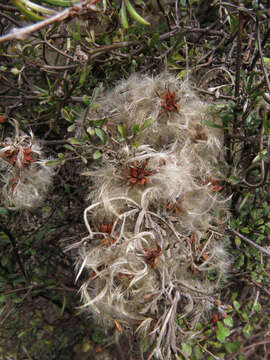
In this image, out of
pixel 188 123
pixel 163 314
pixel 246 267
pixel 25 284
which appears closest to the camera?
pixel 163 314

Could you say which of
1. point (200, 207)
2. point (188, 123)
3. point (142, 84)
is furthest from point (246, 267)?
point (142, 84)

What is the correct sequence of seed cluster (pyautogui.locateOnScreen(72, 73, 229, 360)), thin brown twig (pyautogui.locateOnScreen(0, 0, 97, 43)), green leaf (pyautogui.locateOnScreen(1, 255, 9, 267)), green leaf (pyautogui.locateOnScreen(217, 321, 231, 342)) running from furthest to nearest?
1. green leaf (pyautogui.locateOnScreen(1, 255, 9, 267))
2. green leaf (pyautogui.locateOnScreen(217, 321, 231, 342))
3. seed cluster (pyautogui.locateOnScreen(72, 73, 229, 360))
4. thin brown twig (pyautogui.locateOnScreen(0, 0, 97, 43))

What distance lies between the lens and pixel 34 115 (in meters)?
1.21

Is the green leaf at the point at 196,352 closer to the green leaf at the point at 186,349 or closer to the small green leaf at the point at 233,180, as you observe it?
the green leaf at the point at 186,349

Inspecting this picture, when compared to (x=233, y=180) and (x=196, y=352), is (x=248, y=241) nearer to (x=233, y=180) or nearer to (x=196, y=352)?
(x=233, y=180)

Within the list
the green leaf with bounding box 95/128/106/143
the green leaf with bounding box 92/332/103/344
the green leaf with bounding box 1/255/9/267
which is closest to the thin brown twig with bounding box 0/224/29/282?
the green leaf with bounding box 1/255/9/267

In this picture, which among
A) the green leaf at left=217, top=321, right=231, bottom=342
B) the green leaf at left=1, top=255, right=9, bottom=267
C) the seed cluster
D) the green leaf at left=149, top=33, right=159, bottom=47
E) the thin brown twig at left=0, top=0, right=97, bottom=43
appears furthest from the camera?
the green leaf at left=1, top=255, right=9, bottom=267

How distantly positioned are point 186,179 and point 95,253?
0.33 m

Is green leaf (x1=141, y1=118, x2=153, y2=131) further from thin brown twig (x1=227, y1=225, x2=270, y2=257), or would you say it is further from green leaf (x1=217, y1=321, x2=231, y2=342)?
green leaf (x1=217, y1=321, x2=231, y2=342)

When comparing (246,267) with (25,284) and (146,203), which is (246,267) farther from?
(25,284)

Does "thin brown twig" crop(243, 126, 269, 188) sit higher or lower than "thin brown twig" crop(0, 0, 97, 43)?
lower

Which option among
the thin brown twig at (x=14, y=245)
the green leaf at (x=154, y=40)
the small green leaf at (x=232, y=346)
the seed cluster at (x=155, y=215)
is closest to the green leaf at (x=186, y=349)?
the seed cluster at (x=155, y=215)

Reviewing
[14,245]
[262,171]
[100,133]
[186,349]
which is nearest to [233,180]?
[262,171]

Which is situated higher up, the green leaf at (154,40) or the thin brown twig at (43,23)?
the thin brown twig at (43,23)
